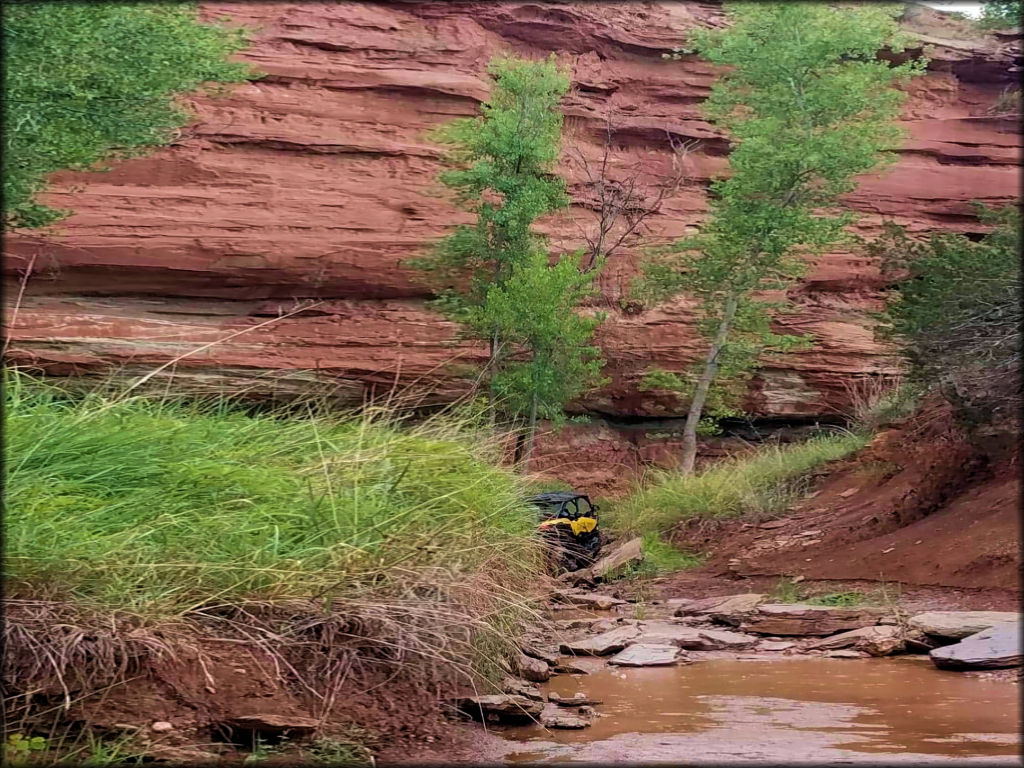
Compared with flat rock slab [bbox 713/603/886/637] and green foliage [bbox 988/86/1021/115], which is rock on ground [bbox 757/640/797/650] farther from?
green foliage [bbox 988/86/1021/115]

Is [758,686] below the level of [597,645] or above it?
above

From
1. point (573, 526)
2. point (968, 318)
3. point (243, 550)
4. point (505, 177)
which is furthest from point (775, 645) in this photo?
point (505, 177)

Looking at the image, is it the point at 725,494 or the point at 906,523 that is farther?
the point at 725,494

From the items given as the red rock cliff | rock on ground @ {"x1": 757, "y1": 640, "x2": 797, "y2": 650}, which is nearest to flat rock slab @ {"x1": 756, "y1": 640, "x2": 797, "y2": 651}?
rock on ground @ {"x1": 757, "y1": 640, "x2": 797, "y2": 650}

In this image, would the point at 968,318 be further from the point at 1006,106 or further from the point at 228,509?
the point at 1006,106

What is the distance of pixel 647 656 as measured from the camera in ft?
29.0

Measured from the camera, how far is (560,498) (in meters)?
15.3

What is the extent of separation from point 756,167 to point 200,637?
1777cm

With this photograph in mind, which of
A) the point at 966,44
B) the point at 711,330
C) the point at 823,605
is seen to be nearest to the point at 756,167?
the point at 711,330

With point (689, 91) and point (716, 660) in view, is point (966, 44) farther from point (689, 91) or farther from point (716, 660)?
point (716, 660)

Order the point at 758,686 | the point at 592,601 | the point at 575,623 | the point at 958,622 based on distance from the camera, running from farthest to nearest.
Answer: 1. the point at 592,601
2. the point at 575,623
3. the point at 958,622
4. the point at 758,686

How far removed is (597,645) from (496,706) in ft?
10.5

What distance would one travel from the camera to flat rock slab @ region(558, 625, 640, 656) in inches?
352

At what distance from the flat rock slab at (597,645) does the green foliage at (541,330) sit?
8965 mm
